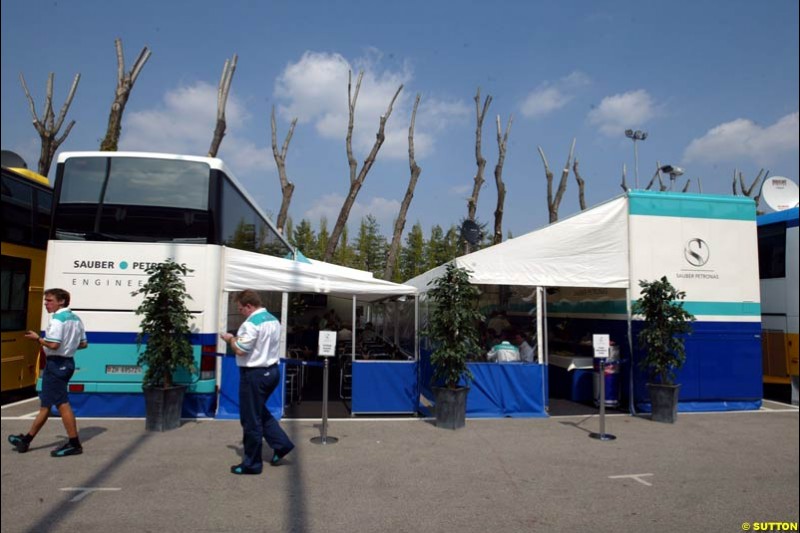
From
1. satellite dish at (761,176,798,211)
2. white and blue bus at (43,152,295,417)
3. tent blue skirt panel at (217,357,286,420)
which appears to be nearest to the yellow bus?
white and blue bus at (43,152,295,417)

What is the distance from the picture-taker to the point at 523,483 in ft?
18.1

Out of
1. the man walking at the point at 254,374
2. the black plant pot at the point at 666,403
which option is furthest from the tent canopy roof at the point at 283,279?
the black plant pot at the point at 666,403

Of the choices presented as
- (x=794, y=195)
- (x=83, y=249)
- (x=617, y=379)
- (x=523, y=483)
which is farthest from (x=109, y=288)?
(x=794, y=195)

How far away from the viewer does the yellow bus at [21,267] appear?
891 centimetres

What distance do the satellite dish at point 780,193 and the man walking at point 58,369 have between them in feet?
44.5

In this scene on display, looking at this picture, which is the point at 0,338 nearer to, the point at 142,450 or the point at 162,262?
the point at 162,262

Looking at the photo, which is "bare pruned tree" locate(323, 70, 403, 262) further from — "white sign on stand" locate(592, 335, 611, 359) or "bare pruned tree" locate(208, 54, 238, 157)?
"white sign on stand" locate(592, 335, 611, 359)

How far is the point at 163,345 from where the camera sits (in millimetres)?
7391

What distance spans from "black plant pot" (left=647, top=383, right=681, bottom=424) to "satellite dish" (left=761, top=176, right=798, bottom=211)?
621 centimetres

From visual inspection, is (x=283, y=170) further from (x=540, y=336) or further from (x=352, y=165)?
(x=540, y=336)

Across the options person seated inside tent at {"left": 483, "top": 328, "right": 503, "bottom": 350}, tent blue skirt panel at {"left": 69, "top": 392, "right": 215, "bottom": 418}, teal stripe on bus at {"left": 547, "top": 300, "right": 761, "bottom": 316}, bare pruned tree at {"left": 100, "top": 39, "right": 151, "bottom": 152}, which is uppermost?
bare pruned tree at {"left": 100, "top": 39, "right": 151, "bottom": 152}

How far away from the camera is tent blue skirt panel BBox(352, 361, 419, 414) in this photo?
8.76 m

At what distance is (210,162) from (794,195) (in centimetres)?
1223

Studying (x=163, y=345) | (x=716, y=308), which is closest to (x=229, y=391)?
(x=163, y=345)
